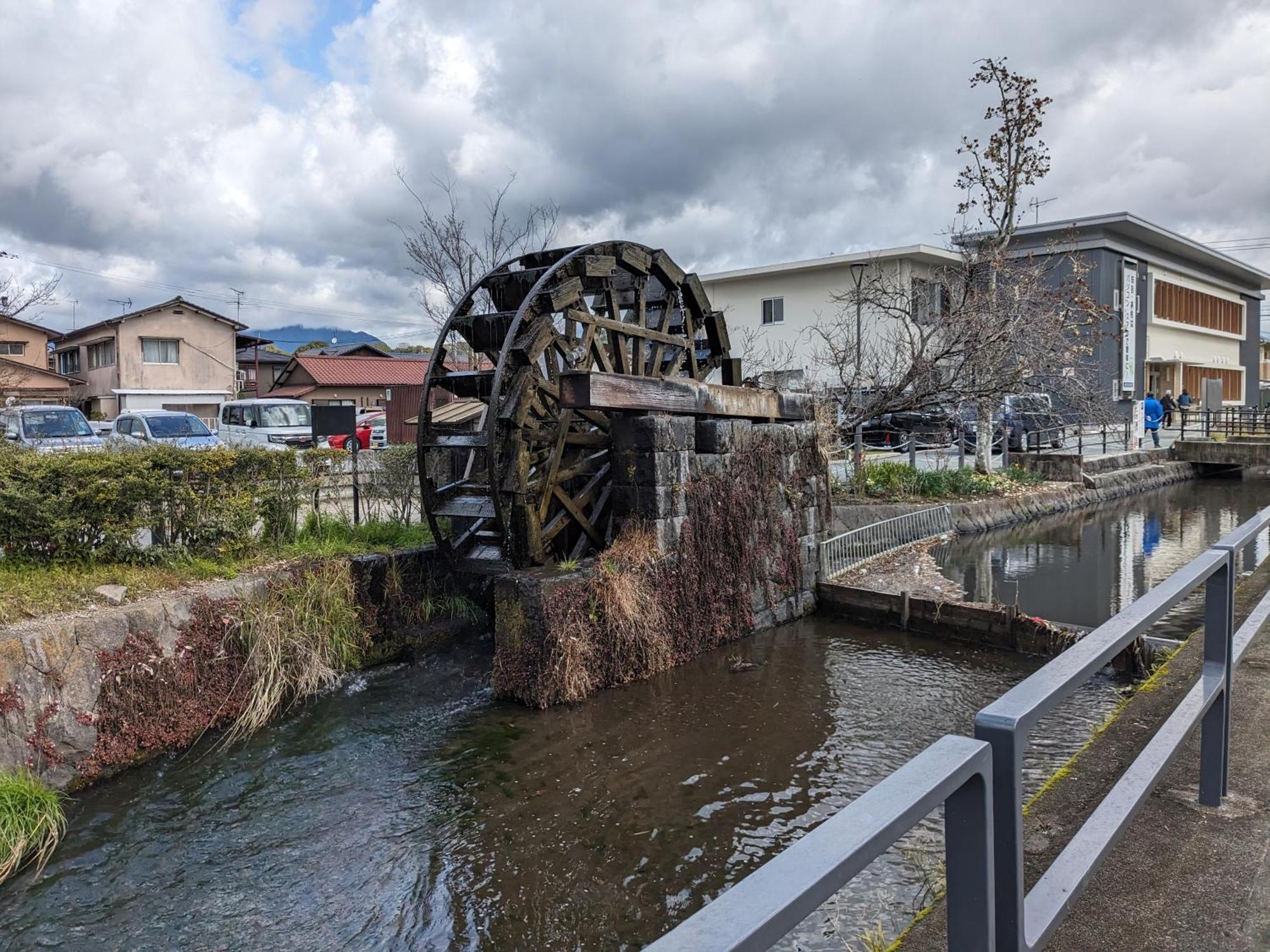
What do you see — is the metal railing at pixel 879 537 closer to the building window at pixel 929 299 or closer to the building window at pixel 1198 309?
the building window at pixel 929 299

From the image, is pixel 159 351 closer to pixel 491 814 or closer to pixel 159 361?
pixel 159 361

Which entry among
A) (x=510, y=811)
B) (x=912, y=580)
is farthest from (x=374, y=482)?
(x=912, y=580)

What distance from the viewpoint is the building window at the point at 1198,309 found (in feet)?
117

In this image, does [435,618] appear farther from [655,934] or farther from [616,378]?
[655,934]

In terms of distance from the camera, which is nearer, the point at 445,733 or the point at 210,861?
the point at 210,861

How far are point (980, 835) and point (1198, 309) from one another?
4519 centimetres

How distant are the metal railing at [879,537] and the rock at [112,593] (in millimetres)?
7004

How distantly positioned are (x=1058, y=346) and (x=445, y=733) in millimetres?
14881

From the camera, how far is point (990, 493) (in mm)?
16766

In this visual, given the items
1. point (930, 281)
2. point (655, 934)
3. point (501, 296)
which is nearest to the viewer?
point (655, 934)

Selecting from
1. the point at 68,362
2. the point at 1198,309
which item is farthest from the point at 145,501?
the point at 1198,309

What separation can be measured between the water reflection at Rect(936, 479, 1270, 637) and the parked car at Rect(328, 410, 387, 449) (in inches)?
428

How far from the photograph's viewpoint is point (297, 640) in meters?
7.07

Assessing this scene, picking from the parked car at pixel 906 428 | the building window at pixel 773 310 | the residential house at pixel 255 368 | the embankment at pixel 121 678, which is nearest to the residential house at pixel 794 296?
the building window at pixel 773 310
